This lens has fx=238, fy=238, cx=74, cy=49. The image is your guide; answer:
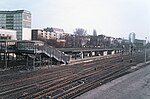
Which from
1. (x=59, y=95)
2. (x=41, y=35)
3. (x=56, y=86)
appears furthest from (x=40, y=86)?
(x=41, y=35)

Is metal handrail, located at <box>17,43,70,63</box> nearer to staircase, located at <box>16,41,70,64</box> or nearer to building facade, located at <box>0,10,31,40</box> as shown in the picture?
staircase, located at <box>16,41,70,64</box>

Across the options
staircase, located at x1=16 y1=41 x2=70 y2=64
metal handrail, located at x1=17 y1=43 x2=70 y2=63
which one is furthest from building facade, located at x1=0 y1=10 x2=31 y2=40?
staircase, located at x1=16 y1=41 x2=70 y2=64

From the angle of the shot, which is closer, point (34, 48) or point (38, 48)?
point (34, 48)

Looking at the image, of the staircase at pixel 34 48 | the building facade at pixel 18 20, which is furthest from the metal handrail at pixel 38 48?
the building facade at pixel 18 20

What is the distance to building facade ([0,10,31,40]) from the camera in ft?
446

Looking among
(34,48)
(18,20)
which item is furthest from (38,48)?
(18,20)

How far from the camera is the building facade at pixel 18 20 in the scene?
136m

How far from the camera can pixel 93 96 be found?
19.5 meters

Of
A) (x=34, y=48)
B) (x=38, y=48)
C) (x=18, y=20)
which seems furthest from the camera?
(x=18, y=20)

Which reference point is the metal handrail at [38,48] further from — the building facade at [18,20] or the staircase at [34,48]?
the building facade at [18,20]

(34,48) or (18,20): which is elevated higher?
(18,20)

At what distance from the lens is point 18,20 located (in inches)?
5610

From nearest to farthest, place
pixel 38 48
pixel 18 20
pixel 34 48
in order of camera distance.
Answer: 1. pixel 34 48
2. pixel 38 48
3. pixel 18 20

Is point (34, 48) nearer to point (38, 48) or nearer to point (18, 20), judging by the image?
point (38, 48)
